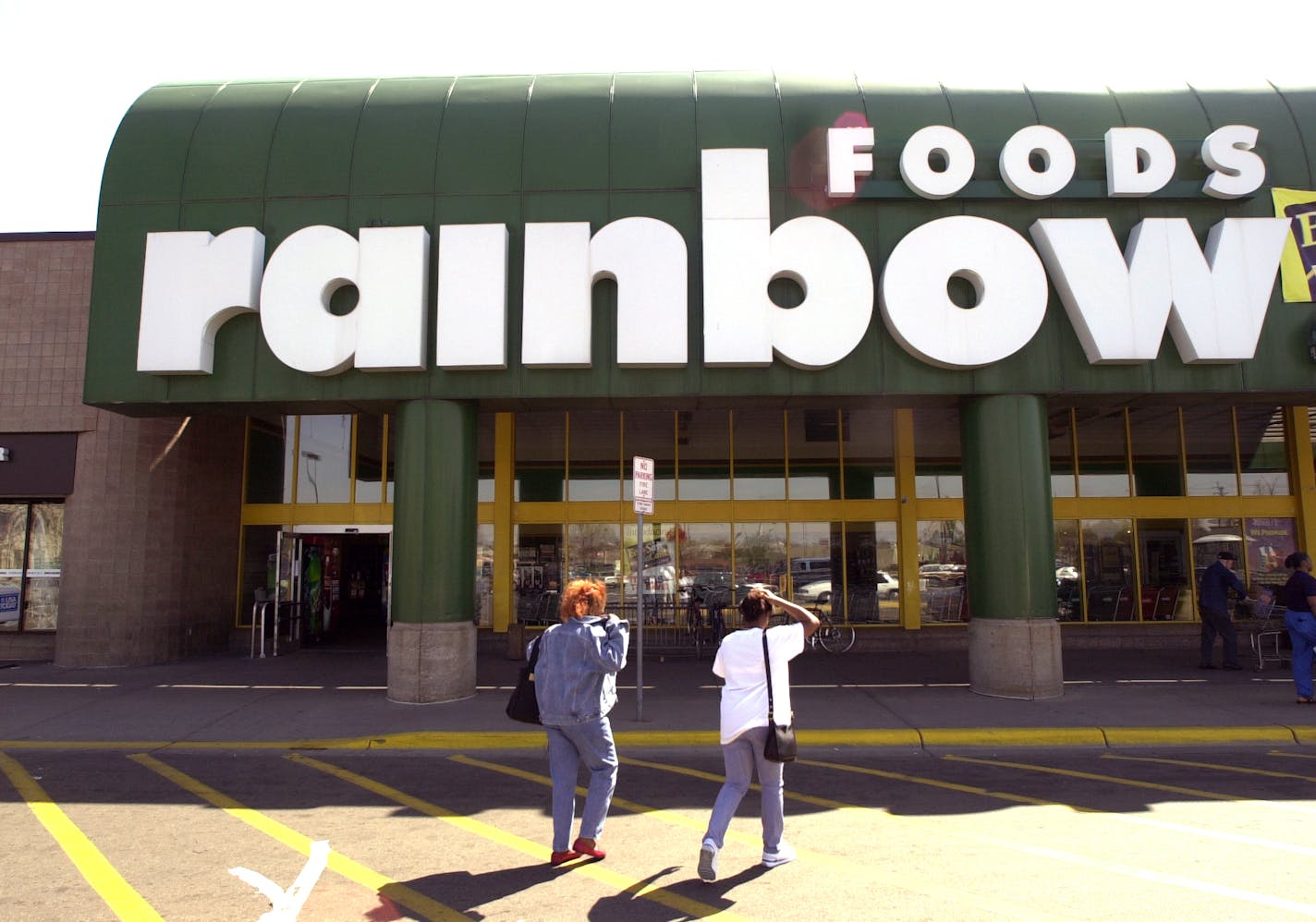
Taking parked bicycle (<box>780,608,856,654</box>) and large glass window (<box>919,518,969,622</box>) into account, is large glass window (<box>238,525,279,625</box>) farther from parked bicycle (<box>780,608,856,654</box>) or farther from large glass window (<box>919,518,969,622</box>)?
large glass window (<box>919,518,969,622</box>)

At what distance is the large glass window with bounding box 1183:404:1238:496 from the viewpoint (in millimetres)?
15234

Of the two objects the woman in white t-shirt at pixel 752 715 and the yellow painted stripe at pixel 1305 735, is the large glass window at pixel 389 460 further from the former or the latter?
the yellow painted stripe at pixel 1305 735

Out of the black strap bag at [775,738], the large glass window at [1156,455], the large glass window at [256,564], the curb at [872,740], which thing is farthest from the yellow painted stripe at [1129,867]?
the large glass window at [256,564]

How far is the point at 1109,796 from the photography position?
21.5 ft

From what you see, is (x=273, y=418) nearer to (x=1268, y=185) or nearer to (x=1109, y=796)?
(x=1109, y=796)

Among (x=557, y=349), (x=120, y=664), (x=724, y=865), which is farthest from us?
(x=120, y=664)

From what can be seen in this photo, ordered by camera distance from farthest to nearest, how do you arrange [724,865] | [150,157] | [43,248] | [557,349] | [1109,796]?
[43,248] < [150,157] < [557,349] < [1109,796] < [724,865]

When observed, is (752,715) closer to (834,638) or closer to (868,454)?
(834,638)

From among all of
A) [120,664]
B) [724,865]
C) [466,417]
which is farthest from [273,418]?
[724,865]

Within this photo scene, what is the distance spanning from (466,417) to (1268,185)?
1107 centimetres

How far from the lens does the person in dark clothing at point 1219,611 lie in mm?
12023

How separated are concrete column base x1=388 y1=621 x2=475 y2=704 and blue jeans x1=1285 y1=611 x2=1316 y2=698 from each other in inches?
391

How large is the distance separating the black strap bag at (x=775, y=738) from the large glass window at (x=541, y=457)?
419 inches

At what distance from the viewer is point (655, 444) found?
15.5 m
